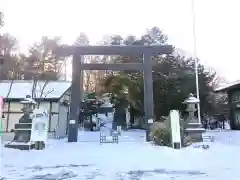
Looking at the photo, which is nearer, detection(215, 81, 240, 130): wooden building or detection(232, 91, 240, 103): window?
detection(215, 81, 240, 130): wooden building

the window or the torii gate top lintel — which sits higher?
the torii gate top lintel

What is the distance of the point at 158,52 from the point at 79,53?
522cm

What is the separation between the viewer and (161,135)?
43.1 feet

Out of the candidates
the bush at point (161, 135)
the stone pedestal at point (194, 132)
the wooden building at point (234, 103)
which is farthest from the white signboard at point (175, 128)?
the wooden building at point (234, 103)

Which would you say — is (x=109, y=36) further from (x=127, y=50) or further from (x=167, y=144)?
(x=167, y=144)

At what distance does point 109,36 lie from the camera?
34.8m

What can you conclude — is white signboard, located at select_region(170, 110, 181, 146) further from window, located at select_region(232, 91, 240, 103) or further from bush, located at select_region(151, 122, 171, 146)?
window, located at select_region(232, 91, 240, 103)

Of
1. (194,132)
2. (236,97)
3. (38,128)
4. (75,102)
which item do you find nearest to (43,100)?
(75,102)

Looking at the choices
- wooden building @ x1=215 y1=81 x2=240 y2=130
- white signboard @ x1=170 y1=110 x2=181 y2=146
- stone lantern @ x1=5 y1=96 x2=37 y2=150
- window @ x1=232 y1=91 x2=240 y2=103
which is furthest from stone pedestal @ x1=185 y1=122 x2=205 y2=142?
window @ x1=232 y1=91 x2=240 y2=103

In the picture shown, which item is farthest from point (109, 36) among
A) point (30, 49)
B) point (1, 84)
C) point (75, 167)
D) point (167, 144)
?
point (75, 167)

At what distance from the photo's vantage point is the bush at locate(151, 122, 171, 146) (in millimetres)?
12953

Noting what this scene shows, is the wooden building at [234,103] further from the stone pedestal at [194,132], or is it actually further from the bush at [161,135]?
the bush at [161,135]

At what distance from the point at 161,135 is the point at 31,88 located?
13430 mm

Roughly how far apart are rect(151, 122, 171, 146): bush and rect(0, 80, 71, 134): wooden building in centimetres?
878
